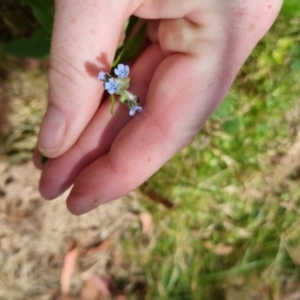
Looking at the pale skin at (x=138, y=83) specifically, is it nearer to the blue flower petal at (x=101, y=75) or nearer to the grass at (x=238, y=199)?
the blue flower petal at (x=101, y=75)

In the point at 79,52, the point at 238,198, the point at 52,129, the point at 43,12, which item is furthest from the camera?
the point at 238,198

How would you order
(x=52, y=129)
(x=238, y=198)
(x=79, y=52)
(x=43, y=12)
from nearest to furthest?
(x=79, y=52)
(x=52, y=129)
(x=43, y=12)
(x=238, y=198)

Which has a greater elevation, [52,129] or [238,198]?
[52,129]

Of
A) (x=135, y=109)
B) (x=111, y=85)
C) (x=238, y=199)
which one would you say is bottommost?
(x=238, y=199)

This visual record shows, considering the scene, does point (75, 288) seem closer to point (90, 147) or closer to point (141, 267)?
point (141, 267)

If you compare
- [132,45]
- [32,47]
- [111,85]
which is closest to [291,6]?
[132,45]

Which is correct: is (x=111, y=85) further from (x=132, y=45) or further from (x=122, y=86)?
(x=132, y=45)

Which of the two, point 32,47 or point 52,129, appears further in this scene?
point 32,47
